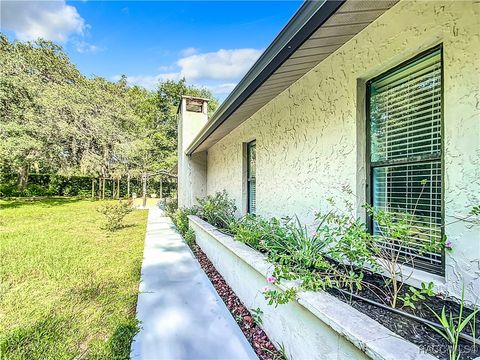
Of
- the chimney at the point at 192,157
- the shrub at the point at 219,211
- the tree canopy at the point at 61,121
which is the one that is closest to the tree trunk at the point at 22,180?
the tree canopy at the point at 61,121

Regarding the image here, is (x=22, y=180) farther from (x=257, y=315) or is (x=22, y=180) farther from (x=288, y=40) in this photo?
(x=288, y=40)

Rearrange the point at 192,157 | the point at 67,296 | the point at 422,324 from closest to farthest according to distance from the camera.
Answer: the point at 422,324
the point at 67,296
the point at 192,157

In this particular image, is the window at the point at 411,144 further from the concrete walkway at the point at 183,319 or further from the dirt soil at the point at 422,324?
the concrete walkway at the point at 183,319

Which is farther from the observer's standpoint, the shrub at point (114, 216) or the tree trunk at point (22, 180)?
the tree trunk at point (22, 180)

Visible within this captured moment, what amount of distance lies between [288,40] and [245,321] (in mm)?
3134

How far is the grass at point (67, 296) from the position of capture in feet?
9.78

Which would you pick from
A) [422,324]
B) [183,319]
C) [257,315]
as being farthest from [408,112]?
[183,319]

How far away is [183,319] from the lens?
349 cm

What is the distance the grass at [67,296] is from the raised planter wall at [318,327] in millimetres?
1487

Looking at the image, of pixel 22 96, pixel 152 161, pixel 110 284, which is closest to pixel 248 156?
pixel 110 284

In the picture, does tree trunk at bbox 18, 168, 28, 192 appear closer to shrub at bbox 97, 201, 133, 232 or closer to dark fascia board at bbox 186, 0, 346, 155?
shrub at bbox 97, 201, 133, 232

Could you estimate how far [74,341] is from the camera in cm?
306

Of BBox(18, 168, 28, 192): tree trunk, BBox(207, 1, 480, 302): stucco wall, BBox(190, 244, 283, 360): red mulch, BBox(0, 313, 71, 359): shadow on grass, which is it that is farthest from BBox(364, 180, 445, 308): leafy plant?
BBox(18, 168, 28, 192): tree trunk

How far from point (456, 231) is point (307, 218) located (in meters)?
1.97
